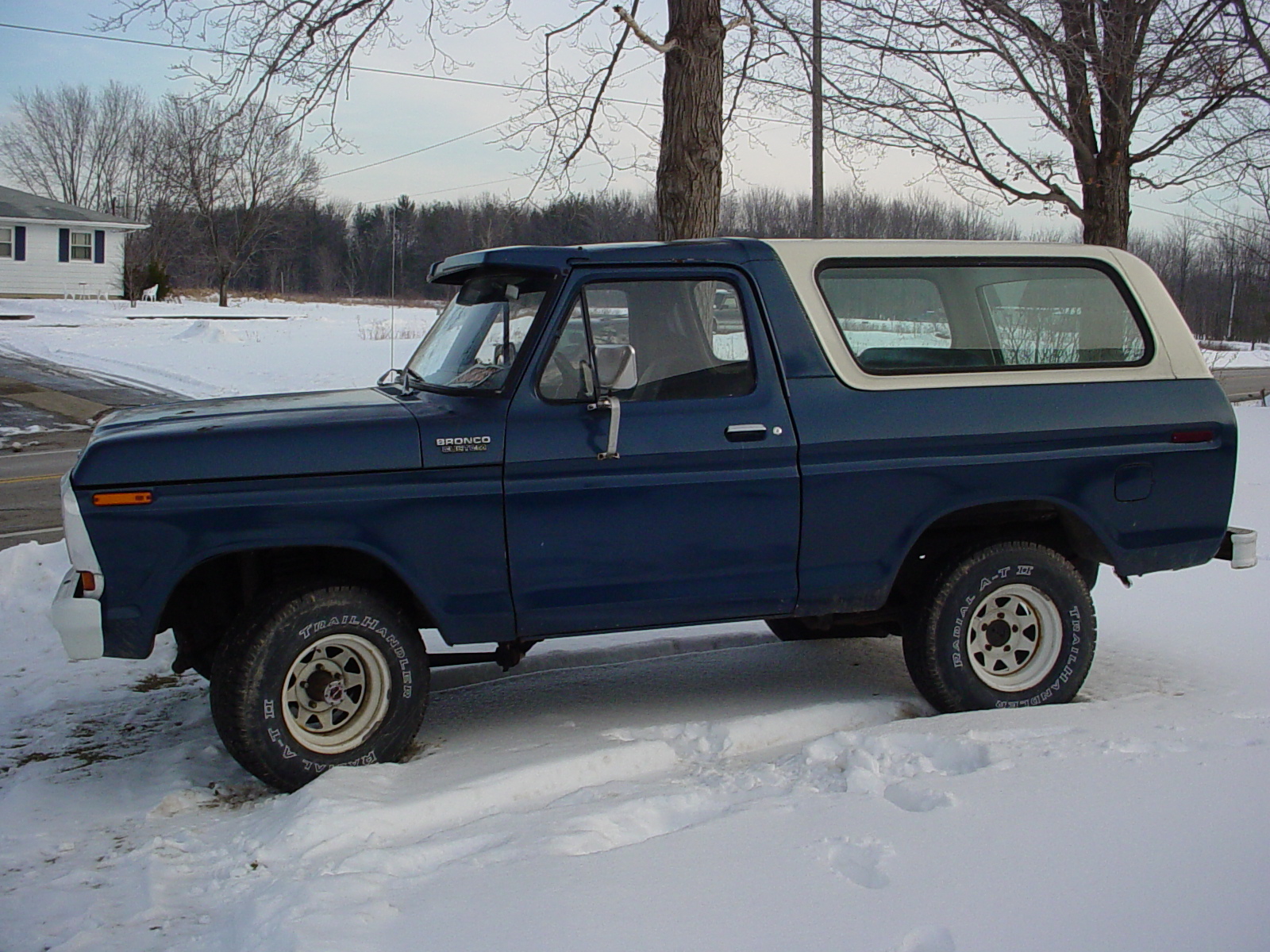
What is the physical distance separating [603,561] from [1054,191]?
11914 mm

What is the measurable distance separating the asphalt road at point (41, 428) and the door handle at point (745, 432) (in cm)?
658

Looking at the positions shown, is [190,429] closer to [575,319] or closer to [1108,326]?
[575,319]

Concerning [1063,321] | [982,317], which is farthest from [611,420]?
[1063,321]

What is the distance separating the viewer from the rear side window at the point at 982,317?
4816 millimetres

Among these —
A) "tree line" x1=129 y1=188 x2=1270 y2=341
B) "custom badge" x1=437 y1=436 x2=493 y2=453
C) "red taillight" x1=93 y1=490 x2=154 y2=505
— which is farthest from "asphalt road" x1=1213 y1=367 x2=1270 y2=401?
"red taillight" x1=93 y1=490 x2=154 y2=505

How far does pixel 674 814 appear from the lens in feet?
12.6

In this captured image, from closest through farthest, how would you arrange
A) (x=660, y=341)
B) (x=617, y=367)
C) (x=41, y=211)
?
1. (x=617, y=367)
2. (x=660, y=341)
3. (x=41, y=211)

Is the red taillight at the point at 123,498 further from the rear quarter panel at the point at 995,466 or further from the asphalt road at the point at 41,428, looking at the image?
the asphalt road at the point at 41,428

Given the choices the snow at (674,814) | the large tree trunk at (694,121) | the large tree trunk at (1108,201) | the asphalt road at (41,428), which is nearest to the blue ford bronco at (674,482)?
the snow at (674,814)

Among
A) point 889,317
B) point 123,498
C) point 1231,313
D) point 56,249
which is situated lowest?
point 123,498

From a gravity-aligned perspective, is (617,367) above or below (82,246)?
below

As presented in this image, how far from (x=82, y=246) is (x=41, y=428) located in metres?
27.9

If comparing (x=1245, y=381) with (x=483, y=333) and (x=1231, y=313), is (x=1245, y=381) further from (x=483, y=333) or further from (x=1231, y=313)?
(x=483, y=333)

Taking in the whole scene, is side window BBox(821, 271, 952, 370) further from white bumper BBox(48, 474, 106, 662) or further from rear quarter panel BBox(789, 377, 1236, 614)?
white bumper BBox(48, 474, 106, 662)
